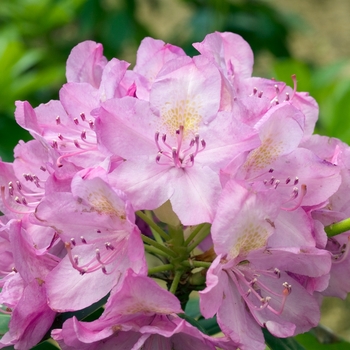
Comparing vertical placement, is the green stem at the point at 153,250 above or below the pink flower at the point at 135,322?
below

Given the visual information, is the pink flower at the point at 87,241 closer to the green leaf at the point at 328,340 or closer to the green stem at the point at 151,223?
the green stem at the point at 151,223

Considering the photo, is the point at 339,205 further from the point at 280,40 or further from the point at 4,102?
A: the point at 280,40

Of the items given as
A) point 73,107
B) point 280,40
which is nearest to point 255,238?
point 73,107

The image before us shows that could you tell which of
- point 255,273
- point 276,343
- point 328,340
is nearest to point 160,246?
point 255,273

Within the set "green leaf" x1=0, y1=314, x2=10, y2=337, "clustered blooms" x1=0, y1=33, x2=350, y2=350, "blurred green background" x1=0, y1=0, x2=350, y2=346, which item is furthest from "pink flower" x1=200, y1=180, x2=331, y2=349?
"blurred green background" x1=0, y1=0, x2=350, y2=346

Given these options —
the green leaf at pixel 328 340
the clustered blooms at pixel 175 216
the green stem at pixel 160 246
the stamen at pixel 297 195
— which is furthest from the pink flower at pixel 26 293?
the green leaf at pixel 328 340

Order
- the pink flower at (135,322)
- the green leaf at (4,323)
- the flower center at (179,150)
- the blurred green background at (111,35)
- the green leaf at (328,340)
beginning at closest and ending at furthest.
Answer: the pink flower at (135,322) < the flower center at (179,150) < the green leaf at (4,323) < the green leaf at (328,340) < the blurred green background at (111,35)

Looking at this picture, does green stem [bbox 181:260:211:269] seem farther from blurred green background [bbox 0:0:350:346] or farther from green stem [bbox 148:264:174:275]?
blurred green background [bbox 0:0:350:346]
